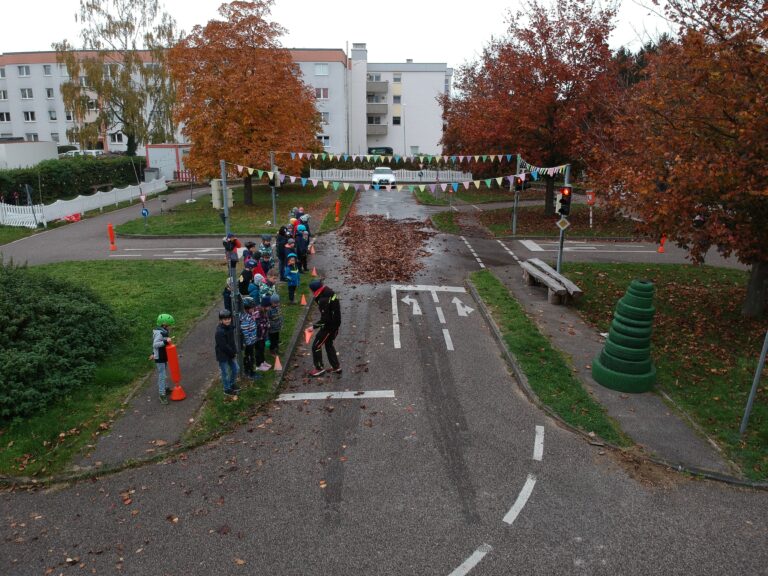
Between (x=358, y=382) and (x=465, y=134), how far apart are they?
20458 mm

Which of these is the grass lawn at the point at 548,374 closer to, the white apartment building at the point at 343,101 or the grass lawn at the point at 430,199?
the grass lawn at the point at 430,199

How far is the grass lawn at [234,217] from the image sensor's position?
2517cm

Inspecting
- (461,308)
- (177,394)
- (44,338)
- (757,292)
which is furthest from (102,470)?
(757,292)

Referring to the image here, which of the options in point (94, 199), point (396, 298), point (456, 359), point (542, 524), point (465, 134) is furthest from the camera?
point (94, 199)

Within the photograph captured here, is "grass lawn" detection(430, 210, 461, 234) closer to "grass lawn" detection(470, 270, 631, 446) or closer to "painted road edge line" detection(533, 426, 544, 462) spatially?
"grass lawn" detection(470, 270, 631, 446)

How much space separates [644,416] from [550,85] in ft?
62.2

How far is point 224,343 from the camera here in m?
8.98

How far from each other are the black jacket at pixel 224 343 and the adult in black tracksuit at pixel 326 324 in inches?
63.7

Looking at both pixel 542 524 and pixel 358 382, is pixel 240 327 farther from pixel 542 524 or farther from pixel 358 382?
pixel 542 524

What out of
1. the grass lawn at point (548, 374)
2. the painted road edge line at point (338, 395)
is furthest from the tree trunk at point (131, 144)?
the painted road edge line at point (338, 395)

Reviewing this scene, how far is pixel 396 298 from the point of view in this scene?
15.0 m

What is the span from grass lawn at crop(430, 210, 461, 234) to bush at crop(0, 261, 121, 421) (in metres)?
16.7

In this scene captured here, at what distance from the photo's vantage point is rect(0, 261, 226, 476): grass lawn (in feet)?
25.4

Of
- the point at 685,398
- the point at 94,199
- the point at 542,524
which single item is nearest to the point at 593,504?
the point at 542,524
